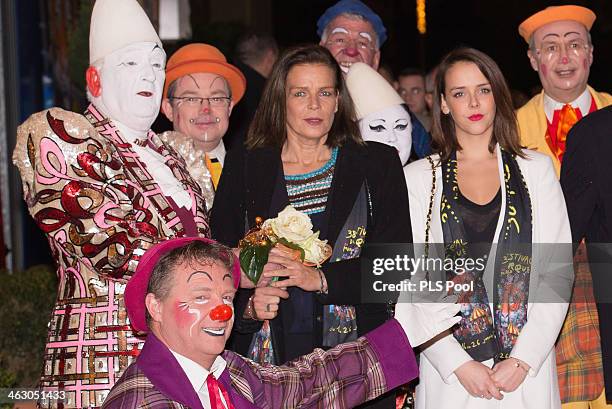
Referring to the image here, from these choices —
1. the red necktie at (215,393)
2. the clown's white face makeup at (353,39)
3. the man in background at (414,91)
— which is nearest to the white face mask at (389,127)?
the clown's white face makeup at (353,39)

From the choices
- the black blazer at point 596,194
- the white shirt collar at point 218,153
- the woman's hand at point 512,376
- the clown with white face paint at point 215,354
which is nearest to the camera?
the clown with white face paint at point 215,354

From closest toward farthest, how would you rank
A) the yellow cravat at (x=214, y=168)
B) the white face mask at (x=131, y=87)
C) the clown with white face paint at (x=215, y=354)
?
the clown with white face paint at (x=215, y=354)
the white face mask at (x=131, y=87)
the yellow cravat at (x=214, y=168)

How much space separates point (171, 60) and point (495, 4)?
1872 cm

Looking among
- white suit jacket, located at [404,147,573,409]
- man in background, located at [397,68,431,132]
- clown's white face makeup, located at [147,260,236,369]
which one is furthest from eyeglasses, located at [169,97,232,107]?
man in background, located at [397,68,431,132]

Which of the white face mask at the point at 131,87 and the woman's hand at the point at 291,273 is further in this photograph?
the white face mask at the point at 131,87

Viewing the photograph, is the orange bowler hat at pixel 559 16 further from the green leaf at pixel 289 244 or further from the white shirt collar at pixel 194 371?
the white shirt collar at pixel 194 371

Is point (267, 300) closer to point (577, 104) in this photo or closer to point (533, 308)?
point (533, 308)

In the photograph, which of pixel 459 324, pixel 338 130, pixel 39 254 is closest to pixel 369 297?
pixel 459 324

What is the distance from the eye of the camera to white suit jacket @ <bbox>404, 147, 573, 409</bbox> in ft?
15.6

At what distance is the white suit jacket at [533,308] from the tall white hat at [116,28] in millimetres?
1346

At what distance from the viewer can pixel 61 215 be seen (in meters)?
4.51

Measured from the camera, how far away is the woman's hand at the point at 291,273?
182 inches

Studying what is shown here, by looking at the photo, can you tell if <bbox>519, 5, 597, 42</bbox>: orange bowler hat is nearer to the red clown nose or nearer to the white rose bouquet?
the white rose bouquet

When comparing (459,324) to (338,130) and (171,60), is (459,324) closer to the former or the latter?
(338,130)
